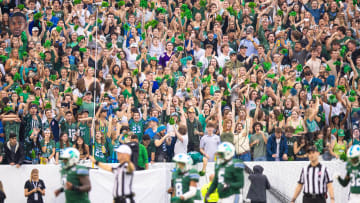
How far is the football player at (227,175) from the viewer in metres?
13.1

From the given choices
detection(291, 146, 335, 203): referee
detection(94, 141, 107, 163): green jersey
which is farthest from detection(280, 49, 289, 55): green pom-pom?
detection(291, 146, 335, 203): referee

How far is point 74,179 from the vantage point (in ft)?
42.3

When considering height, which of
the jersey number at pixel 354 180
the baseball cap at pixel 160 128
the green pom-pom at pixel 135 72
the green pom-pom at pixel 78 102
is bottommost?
the jersey number at pixel 354 180

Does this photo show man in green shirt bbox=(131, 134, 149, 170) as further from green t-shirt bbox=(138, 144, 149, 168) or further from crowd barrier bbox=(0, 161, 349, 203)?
crowd barrier bbox=(0, 161, 349, 203)

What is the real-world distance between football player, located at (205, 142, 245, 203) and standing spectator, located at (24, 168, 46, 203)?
5.45m

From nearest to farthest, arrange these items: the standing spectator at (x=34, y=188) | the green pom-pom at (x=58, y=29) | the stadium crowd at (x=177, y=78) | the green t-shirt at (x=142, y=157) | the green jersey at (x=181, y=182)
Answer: the green jersey at (x=181, y=182) < the green t-shirt at (x=142, y=157) < the standing spectator at (x=34, y=188) < the stadium crowd at (x=177, y=78) < the green pom-pom at (x=58, y=29)

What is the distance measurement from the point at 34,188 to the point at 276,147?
Answer: 242 inches

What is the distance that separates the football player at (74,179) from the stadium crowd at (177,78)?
2.58 meters

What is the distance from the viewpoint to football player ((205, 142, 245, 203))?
518 inches

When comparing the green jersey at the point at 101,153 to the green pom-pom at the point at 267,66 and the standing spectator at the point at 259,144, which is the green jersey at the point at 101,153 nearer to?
the standing spectator at the point at 259,144

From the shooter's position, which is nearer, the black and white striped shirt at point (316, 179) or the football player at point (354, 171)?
the football player at point (354, 171)

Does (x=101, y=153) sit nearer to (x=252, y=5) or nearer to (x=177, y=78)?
(x=177, y=78)

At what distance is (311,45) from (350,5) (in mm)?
2771

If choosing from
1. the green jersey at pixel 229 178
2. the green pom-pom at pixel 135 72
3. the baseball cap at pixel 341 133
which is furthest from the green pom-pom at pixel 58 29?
the green jersey at pixel 229 178
